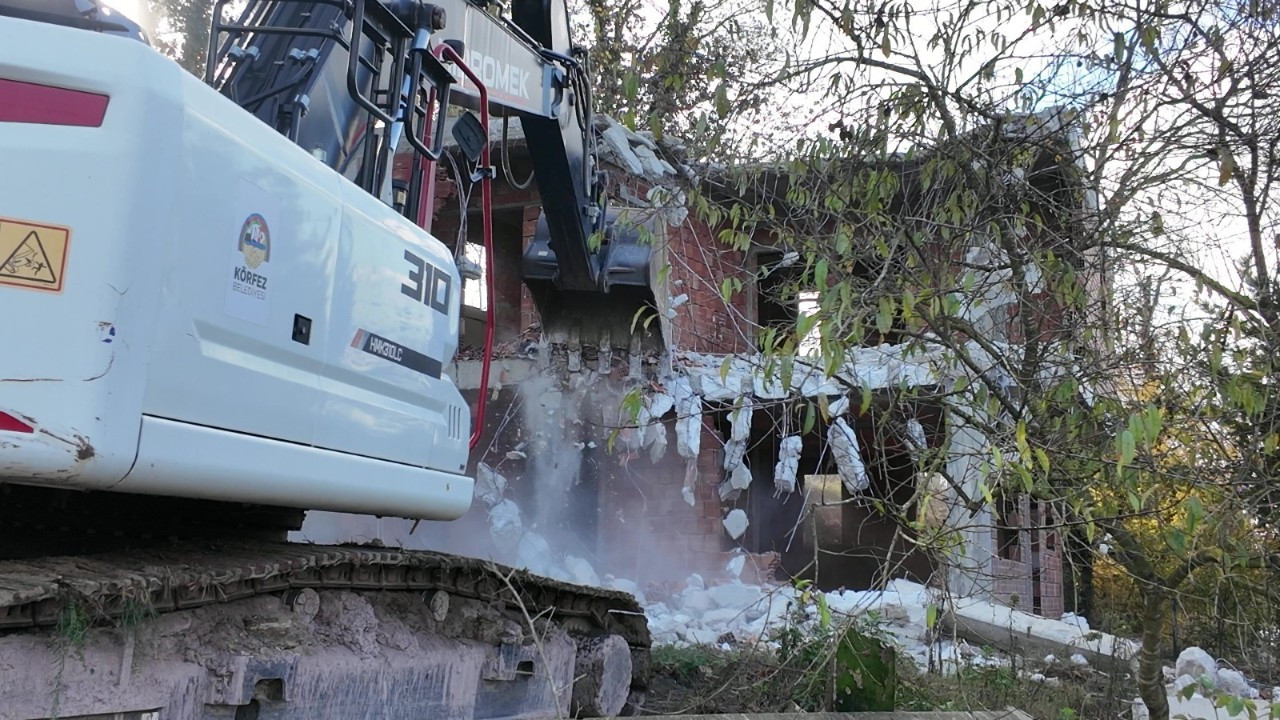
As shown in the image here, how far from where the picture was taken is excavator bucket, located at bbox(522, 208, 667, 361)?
689 cm

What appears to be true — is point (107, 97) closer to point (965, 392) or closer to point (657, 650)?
point (965, 392)

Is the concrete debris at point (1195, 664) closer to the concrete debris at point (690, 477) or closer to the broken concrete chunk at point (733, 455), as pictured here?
the broken concrete chunk at point (733, 455)

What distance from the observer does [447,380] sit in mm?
Answer: 4434

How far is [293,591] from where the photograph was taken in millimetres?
3895

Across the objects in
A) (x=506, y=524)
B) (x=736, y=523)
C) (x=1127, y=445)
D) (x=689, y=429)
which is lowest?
(x=506, y=524)

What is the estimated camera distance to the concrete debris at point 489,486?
1134 centimetres

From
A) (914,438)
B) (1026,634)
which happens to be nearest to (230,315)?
(914,438)

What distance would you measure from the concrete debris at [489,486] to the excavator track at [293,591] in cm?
575

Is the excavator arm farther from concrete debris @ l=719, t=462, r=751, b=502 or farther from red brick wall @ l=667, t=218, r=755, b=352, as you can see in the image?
concrete debris @ l=719, t=462, r=751, b=502

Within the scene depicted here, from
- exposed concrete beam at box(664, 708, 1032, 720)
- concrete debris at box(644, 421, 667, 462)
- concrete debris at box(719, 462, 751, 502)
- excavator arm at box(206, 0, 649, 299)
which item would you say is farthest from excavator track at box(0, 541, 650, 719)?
concrete debris at box(719, 462, 751, 502)

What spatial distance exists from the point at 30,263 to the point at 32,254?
0.08 ft

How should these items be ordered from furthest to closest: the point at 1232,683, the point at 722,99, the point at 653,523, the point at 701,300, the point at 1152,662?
the point at 701,300, the point at 653,523, the point at 1232,683, the point at 1152,662, the point at 722,99

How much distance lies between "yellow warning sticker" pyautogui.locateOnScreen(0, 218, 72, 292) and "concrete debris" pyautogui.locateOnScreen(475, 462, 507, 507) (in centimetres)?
876

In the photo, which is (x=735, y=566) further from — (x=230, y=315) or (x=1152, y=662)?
(x=230, y=315)
